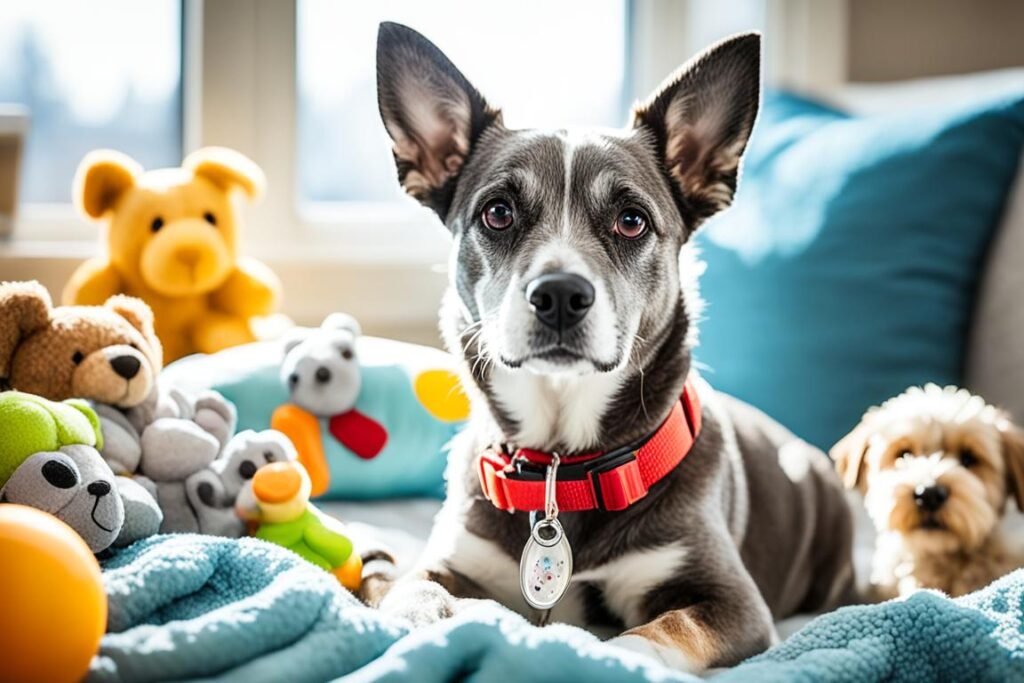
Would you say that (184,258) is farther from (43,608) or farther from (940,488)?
(940,488)

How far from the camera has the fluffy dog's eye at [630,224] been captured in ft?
4.93

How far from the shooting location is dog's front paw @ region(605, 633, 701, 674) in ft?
3.92

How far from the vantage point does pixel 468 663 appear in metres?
0.99

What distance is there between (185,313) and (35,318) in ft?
3.24

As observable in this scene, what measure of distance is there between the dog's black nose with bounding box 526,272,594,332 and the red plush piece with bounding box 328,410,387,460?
2.42ft

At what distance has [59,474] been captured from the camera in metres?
1.16

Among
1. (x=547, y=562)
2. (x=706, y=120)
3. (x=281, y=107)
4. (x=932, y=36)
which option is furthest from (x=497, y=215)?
(x=932, y=36)

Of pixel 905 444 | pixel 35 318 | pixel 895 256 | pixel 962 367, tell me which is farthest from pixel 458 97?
pixel 962 367

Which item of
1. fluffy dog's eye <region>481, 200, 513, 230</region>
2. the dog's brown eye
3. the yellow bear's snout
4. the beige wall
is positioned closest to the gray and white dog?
fluffy dog's eye <region>481, 200, 513, 230</region>

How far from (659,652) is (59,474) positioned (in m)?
0.69

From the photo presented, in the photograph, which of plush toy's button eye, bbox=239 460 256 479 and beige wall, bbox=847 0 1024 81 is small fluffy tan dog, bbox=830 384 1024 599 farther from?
beige wall, bbox=847 0 1024 81

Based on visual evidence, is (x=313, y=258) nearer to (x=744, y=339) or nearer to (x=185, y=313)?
(x=185, y=313)

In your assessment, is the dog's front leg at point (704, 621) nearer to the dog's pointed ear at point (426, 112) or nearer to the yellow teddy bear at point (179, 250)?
the dog's pointed ear at point (426, 112)

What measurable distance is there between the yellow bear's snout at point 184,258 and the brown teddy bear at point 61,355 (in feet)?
2.64
